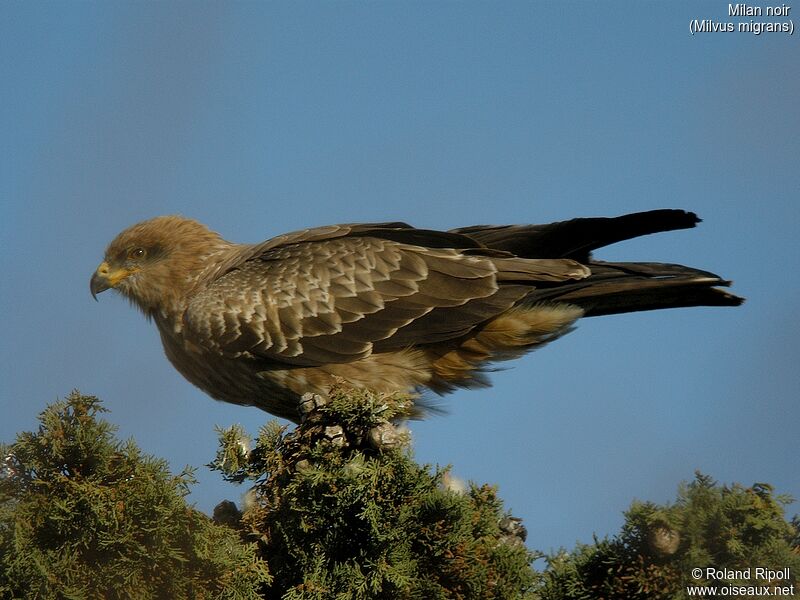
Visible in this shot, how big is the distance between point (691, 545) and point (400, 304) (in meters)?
2.72

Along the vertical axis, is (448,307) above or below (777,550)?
above

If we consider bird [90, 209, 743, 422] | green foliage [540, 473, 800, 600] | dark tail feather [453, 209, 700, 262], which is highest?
dark tail feather [453, 209, 700, 262]

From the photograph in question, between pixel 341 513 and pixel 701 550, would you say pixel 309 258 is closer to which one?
pixel 341 513

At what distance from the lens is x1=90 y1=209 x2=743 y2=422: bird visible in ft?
19.7

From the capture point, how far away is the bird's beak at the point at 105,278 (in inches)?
288

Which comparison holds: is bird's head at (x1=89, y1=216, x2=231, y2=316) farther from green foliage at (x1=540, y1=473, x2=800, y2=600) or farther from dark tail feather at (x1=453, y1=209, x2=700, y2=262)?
green foliage at (x1=540, y1=473, x2=800, y2=600)

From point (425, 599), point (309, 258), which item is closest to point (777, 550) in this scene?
point (425, 599)

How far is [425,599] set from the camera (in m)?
4.10

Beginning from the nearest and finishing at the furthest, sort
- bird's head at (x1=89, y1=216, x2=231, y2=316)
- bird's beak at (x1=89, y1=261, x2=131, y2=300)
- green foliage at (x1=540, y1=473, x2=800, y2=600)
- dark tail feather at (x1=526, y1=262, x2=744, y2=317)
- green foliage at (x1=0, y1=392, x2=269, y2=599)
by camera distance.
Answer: green foliage at (x1=0, y1=392, x2=269, y2=599) → green foliage at (x1=540, y1=473, x2=800, y2=600) → dark tail feather at (x1=526, y1=262, x2=744, y2=317) → bird's head at (x1=89, y1=216, x2=231, y2=316) → bird's beak at (x1=89, y1=261, x2=131, y2=300)

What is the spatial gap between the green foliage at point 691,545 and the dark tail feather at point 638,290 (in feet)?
5.61

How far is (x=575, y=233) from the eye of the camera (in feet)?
20.2

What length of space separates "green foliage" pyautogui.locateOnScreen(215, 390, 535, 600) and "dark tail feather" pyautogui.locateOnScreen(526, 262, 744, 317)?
2005 millimetres

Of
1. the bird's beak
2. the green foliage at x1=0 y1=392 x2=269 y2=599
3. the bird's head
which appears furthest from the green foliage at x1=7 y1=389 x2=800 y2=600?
the bird's beak

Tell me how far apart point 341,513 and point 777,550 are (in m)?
2.08
